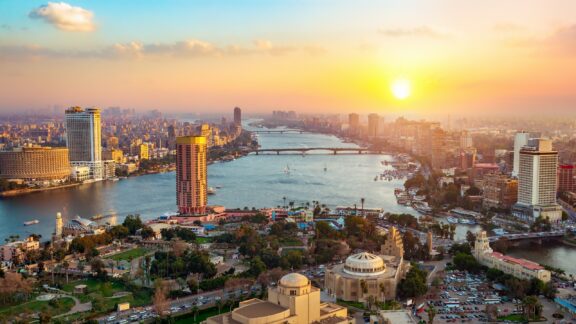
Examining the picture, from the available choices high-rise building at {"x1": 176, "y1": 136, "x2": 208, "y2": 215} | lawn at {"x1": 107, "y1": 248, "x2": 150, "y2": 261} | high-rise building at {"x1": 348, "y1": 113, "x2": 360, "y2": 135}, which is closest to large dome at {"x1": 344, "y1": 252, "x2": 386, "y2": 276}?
lawn at {"x1": 107, "y1": 248, "x2": 150, "y2": 261}

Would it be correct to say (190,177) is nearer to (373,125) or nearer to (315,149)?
(315,149)

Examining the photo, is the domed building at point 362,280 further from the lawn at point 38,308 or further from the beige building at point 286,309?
the lawn at point 38,308

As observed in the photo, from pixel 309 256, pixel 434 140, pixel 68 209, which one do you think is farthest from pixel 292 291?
pixel 434 140

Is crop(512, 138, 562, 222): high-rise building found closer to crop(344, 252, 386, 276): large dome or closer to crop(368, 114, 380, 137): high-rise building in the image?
crop(344, 252, 386, 276): large dome

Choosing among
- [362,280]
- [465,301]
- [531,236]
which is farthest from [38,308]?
[531,236]

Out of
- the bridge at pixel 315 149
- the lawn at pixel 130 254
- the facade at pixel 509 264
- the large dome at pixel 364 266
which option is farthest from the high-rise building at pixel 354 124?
the large dome at pixel 364 266

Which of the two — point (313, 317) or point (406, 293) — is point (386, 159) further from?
point (313, 317)
